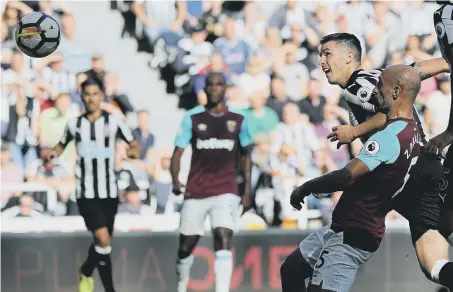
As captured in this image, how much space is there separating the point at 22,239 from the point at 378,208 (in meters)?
5.46

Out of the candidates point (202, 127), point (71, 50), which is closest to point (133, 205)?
point (202, 127)

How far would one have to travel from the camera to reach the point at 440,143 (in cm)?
618

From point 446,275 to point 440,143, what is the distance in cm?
87

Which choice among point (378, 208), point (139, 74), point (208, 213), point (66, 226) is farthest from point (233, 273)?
point (378, 208)

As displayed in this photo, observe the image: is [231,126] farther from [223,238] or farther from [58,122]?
[58,122]

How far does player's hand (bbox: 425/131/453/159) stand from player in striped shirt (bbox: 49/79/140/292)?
418 centimetres

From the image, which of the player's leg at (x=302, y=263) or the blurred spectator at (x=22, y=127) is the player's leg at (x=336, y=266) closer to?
the player's leg at (x=302, y=263)

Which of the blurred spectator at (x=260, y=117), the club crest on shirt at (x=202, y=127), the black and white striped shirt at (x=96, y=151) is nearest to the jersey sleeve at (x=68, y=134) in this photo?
the black and white striped shirt at (x=96, y=151)

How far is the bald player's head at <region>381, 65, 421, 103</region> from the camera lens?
18.5ft

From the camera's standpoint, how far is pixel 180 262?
9406 mm

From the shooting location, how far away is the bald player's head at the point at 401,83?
18.5ft

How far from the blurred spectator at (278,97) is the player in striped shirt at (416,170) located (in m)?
4.70

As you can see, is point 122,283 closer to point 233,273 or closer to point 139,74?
point 233,273

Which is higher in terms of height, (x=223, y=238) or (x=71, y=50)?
(x=71, y=50)
